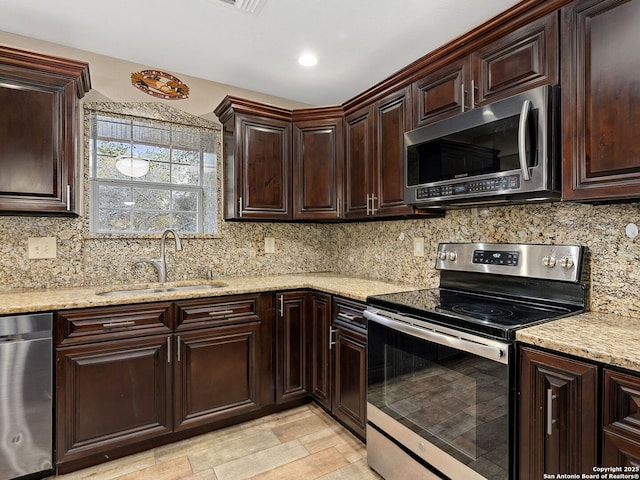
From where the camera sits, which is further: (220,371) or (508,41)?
(220,371)

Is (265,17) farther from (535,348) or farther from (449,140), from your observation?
(535,348)

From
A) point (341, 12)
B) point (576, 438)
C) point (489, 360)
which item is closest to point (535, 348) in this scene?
point (489, 360)

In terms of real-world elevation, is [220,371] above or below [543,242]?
below

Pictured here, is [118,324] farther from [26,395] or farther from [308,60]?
[308,60]

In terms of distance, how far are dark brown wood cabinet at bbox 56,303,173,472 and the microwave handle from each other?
6.44 ft

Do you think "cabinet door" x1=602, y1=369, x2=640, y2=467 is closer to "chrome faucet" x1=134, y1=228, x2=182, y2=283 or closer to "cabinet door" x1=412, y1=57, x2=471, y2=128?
"cabinet door" x1=412, y1=57, x2=471, y2=128

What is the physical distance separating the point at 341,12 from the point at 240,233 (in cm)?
175

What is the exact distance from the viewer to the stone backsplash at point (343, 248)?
158cm

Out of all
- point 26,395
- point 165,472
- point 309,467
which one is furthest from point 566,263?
point 26,395

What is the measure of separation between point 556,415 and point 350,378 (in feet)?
3.91

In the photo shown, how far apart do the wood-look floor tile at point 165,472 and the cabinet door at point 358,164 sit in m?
1.86

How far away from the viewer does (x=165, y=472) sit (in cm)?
189

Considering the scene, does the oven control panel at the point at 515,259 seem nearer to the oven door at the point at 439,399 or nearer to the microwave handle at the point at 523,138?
the microwave handle at the point at 523,138

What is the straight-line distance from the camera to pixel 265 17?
2070 millimetres
